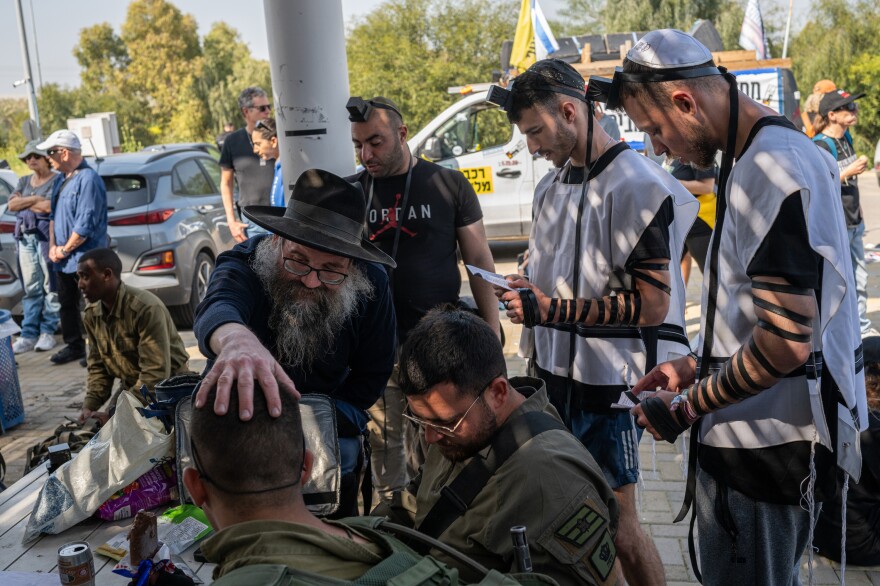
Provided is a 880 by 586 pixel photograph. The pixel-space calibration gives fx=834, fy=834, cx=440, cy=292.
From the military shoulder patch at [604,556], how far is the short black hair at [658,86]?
1.21 meters

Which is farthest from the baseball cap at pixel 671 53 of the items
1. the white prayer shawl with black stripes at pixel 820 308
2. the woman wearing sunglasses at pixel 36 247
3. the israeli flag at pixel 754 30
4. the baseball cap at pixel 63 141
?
the israeli flag at pixel 754 30

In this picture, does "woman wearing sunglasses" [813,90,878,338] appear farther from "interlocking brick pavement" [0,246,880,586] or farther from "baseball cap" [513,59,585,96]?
"baseball cap" [513,59,585,96]

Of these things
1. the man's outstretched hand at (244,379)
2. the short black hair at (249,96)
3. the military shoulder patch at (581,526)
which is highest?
the short black hair at (249,96)

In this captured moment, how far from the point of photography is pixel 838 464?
225 cm

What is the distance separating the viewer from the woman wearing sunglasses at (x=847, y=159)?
7137 mm

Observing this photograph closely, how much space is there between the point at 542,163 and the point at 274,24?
7.95 metres

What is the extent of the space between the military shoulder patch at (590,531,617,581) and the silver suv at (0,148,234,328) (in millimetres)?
7142

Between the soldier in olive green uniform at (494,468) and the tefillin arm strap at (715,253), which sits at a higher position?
the tefillin arm strap at (715,253)

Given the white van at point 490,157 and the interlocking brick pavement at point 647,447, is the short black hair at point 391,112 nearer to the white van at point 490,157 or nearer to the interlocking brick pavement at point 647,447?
the interlocking brick pavement at point 647,447

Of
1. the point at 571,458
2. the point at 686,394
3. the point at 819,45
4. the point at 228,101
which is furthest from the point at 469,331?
the point at 228,101

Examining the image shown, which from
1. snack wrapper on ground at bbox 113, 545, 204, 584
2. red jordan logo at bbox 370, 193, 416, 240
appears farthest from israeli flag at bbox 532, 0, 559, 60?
snack wrapper on ground at bbox 113, 545, 204, 584

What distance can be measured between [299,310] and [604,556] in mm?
1440

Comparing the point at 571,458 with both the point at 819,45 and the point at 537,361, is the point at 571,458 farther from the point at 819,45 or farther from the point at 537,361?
the point at 819,45

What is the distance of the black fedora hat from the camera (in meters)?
2.99
